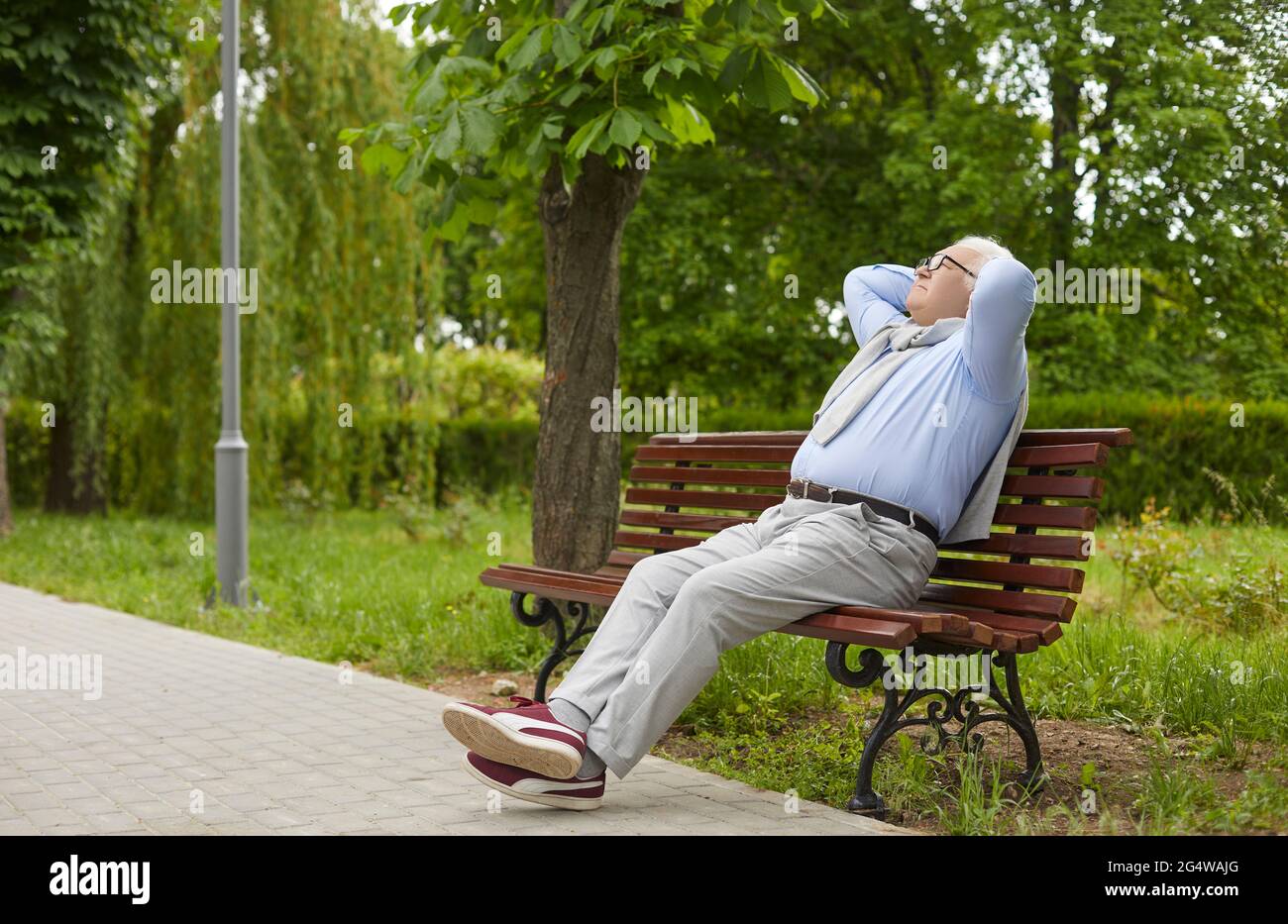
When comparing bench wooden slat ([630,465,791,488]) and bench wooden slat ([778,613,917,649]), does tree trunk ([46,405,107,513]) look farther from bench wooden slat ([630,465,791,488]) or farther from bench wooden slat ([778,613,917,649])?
bench wooden slat ([778,613,917,649])

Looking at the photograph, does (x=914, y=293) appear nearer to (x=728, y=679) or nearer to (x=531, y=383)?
(x=728, y=679)

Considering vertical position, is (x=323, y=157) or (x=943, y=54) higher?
(x=943, y=54)

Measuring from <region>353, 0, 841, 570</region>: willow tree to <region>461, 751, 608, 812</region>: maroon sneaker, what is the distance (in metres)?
2.55

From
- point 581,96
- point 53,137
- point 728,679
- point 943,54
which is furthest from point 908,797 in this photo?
point 943,54

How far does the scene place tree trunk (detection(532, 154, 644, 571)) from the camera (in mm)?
6406

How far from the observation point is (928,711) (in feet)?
13.7

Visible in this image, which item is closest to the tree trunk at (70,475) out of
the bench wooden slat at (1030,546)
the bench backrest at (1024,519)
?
the bench backrest at (1024,519)

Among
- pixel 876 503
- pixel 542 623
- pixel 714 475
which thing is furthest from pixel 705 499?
pixel 876 503

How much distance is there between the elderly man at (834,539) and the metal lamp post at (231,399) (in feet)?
17.1

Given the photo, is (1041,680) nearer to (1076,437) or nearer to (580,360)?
(1076,437)

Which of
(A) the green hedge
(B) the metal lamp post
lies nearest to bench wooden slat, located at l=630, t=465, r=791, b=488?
(B) the metal lamp post

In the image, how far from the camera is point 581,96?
19.0 feet

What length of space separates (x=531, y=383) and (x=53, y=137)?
10661 millimetres
